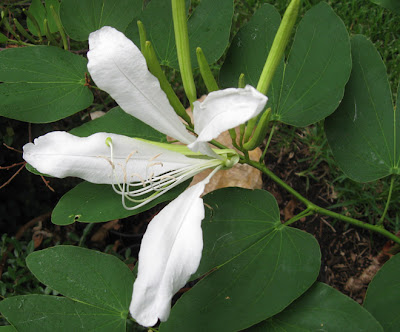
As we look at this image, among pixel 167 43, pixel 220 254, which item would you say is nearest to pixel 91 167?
pixel 220 254

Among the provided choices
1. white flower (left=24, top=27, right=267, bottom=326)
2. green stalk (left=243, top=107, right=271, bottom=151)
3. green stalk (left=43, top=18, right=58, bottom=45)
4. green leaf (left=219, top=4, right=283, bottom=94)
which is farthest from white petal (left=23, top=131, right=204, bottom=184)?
green stalk (left=43, top=18, right=58, bottom=45)

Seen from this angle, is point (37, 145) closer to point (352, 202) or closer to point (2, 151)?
point (2, 151)

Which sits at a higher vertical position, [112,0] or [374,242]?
[112,0]

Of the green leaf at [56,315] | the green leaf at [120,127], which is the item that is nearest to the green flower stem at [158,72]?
the green leaf at [120,127]

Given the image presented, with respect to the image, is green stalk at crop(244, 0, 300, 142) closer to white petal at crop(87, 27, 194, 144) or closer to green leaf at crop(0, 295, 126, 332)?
white petal at crop(87, 27, 194, 144)

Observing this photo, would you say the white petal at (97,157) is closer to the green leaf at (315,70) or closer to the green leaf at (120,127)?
the green leaf at (120,127)
